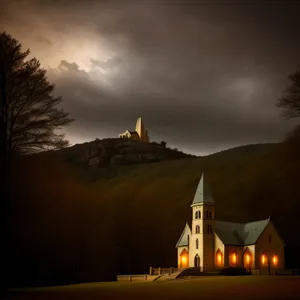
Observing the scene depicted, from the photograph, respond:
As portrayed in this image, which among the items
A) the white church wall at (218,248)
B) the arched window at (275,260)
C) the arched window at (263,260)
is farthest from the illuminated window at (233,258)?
the arched window at (275,260)

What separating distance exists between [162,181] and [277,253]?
39808 mm

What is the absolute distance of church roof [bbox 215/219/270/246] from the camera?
55969 mm

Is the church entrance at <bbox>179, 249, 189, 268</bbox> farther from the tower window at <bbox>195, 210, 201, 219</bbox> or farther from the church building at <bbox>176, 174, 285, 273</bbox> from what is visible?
the tower window at <bbox>195, 210, 201, 219</bbox>

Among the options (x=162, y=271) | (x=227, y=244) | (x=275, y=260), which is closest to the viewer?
(x=162, y=271)

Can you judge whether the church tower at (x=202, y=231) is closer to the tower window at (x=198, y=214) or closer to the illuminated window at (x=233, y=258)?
the tower window at (x=198, y=214)

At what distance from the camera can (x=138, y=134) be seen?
15638 centimetres

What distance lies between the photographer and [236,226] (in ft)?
194

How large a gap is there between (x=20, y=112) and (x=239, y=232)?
139 feet

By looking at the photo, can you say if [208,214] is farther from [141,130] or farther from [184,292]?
[141,130]

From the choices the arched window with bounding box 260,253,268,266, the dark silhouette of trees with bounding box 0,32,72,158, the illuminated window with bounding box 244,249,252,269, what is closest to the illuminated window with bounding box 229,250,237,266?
the illuminated window with bounding box 244,249,252,269

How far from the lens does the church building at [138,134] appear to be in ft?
509

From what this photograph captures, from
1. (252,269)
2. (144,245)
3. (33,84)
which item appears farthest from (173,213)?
(33,84)

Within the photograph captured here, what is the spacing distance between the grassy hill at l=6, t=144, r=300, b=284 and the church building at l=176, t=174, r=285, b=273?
392 inches

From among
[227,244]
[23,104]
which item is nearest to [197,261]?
[227,244]
